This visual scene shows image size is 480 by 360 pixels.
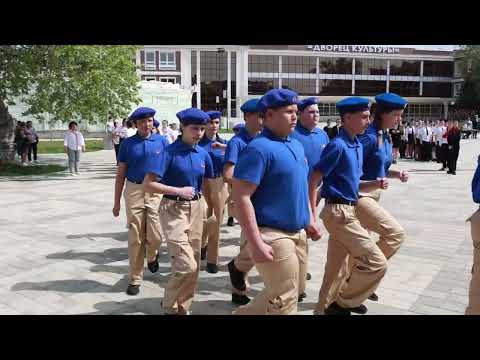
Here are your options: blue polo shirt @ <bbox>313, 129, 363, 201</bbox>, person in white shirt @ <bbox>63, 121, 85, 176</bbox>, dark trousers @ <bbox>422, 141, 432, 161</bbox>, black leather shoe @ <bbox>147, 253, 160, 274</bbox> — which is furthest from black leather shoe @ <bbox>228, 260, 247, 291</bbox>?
dark trousers @ <bbox>422, 141, 432, 161</bbox>

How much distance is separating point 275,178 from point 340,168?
3.90 ft

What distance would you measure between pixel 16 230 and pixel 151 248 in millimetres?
4041

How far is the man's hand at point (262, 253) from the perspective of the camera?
3248 mm

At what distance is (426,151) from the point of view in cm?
2136

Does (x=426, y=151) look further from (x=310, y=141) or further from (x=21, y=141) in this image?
(x=21, y=141)

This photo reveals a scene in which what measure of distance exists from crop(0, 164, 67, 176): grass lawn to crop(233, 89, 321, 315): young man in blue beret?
16.0 m

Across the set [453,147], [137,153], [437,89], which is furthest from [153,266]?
[437,89]

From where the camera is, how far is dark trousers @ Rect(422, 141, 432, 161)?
2117cm

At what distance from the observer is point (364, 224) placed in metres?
4.79

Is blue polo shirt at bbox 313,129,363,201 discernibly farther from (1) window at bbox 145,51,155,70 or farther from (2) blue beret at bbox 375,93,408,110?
(1) window at bbox 145,51,155,70

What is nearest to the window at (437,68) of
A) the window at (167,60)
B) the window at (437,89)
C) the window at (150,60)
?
the window at (437,89)

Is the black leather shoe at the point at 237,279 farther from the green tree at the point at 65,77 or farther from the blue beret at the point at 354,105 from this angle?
the green tree at the point at 65,77
